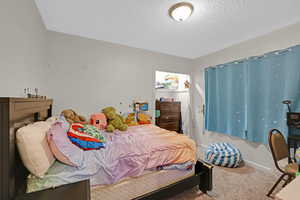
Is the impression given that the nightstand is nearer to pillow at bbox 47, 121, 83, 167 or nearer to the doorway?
pillow at bbox 47, 121, 83, 167

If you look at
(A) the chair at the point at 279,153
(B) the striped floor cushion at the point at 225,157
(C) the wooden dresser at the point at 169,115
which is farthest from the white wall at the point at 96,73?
(A) the chair at the point at 279,153

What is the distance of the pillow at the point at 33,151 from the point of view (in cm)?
82

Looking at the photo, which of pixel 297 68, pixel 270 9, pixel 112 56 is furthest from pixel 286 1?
pixel 112 56

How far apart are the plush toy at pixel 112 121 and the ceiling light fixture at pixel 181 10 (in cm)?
189

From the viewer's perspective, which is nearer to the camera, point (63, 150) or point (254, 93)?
point (63, 150)

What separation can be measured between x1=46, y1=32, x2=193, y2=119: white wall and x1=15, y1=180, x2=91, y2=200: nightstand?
6.37 feet

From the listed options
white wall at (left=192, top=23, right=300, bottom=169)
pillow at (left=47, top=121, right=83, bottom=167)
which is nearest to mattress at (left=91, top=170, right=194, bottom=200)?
pillow at (left=47, top=121, right=83, bottom=167)

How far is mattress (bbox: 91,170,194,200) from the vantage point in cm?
112

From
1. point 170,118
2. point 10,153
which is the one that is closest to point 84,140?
point 10,153

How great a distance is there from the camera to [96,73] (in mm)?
2613

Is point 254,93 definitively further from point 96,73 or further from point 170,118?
point 96,73

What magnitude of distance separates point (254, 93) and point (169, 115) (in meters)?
2.11

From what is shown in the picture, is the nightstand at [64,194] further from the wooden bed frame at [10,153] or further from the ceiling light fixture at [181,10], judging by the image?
the ceiling light fixture at [181,10]

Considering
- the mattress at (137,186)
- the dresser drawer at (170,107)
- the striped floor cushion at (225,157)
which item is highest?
the dresser drawer at (170,107)
